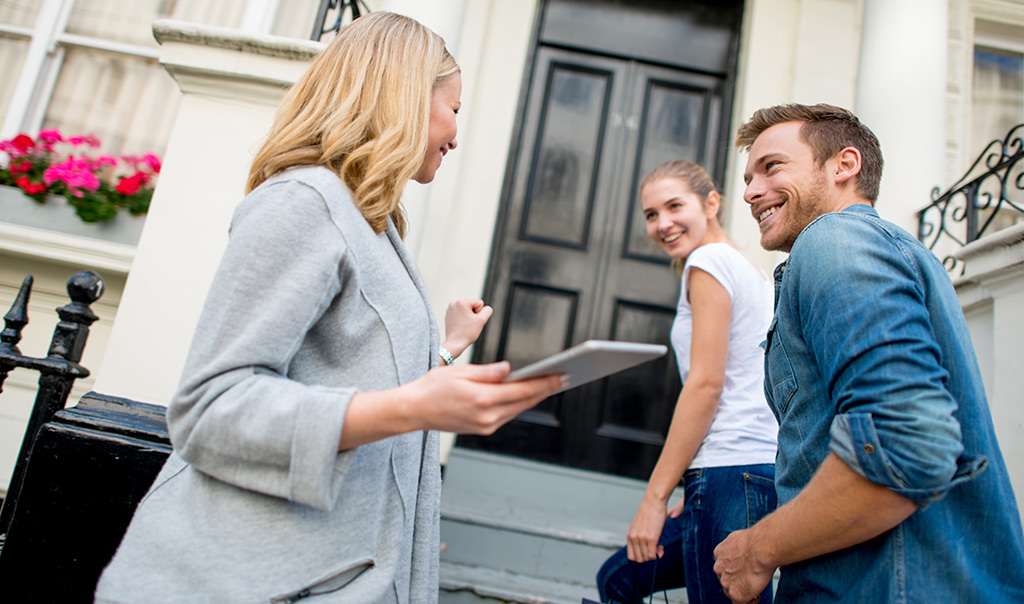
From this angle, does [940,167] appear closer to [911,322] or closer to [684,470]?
[684,470]

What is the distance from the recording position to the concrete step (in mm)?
A: 2680

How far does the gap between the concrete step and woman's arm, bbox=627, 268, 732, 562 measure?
1.12 meters

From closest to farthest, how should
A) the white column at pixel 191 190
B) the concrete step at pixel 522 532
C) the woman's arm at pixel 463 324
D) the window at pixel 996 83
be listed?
the woman's arm at pixel 463 324
the white column at pixel 191 190
the concrete step at pixel 522 532
the window at pixel 996 83

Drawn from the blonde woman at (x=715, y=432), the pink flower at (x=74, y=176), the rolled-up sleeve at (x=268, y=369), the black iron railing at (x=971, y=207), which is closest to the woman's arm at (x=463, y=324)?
the rolled-up sleeve at (x=268, y=369)

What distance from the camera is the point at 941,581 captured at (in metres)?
0.94

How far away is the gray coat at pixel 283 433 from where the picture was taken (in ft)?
2.65

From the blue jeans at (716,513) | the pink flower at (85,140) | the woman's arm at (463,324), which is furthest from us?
the pink flower at (85,140)

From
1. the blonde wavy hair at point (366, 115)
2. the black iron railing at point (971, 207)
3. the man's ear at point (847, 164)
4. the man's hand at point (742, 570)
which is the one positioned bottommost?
the man's hand at point (742, 570)

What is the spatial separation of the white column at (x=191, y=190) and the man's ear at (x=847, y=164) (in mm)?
1587

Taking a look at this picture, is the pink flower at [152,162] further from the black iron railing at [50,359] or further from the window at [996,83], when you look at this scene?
the window at [996,83]

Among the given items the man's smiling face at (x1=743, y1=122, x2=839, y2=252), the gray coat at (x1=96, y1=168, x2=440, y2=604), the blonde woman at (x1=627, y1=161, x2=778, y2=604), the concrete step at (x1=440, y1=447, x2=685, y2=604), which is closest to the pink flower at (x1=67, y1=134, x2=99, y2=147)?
the concrete step at (x1=440, y1=447, x2=685, y2=604)

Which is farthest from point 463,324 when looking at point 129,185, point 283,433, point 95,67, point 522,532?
point 95,67

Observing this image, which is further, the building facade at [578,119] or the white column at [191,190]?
the building facade at [578,119]

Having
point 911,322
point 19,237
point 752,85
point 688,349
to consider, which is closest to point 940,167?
point 752,85
